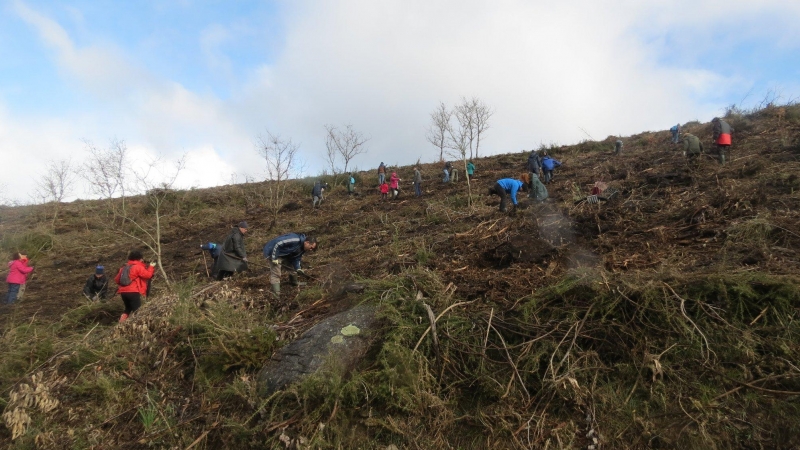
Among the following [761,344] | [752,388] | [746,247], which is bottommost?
[752,388]

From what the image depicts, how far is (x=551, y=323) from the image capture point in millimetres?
4125

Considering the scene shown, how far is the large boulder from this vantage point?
4.18 metres

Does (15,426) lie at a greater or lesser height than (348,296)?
lesser

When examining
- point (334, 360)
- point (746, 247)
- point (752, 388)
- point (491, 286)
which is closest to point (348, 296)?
point (334, 360)

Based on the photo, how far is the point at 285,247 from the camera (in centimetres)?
662

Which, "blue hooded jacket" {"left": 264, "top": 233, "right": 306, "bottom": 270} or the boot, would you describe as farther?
the boot

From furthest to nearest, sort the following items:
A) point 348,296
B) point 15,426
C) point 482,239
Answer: point 482,239 → point 348,296 → point 15,426

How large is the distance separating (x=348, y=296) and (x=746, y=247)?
448 centimetres

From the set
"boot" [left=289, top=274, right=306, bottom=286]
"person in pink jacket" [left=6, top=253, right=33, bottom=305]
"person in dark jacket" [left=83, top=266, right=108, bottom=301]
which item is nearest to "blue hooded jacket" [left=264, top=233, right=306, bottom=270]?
"boot" [left=289, top=274, right=306, bottom=286]

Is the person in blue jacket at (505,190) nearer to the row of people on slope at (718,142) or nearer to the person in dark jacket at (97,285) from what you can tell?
the row of people on slope at (718,142)

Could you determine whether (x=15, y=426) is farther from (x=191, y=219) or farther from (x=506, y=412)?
(x=191, y=219)

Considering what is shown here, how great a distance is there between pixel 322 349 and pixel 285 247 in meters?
2.60

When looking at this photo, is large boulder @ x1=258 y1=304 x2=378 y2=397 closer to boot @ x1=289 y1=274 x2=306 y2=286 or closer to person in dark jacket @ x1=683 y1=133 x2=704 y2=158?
boot @ x1=289 y1=274 x2=306 y2=286

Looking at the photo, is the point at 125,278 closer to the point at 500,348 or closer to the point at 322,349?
the point at 322,349
